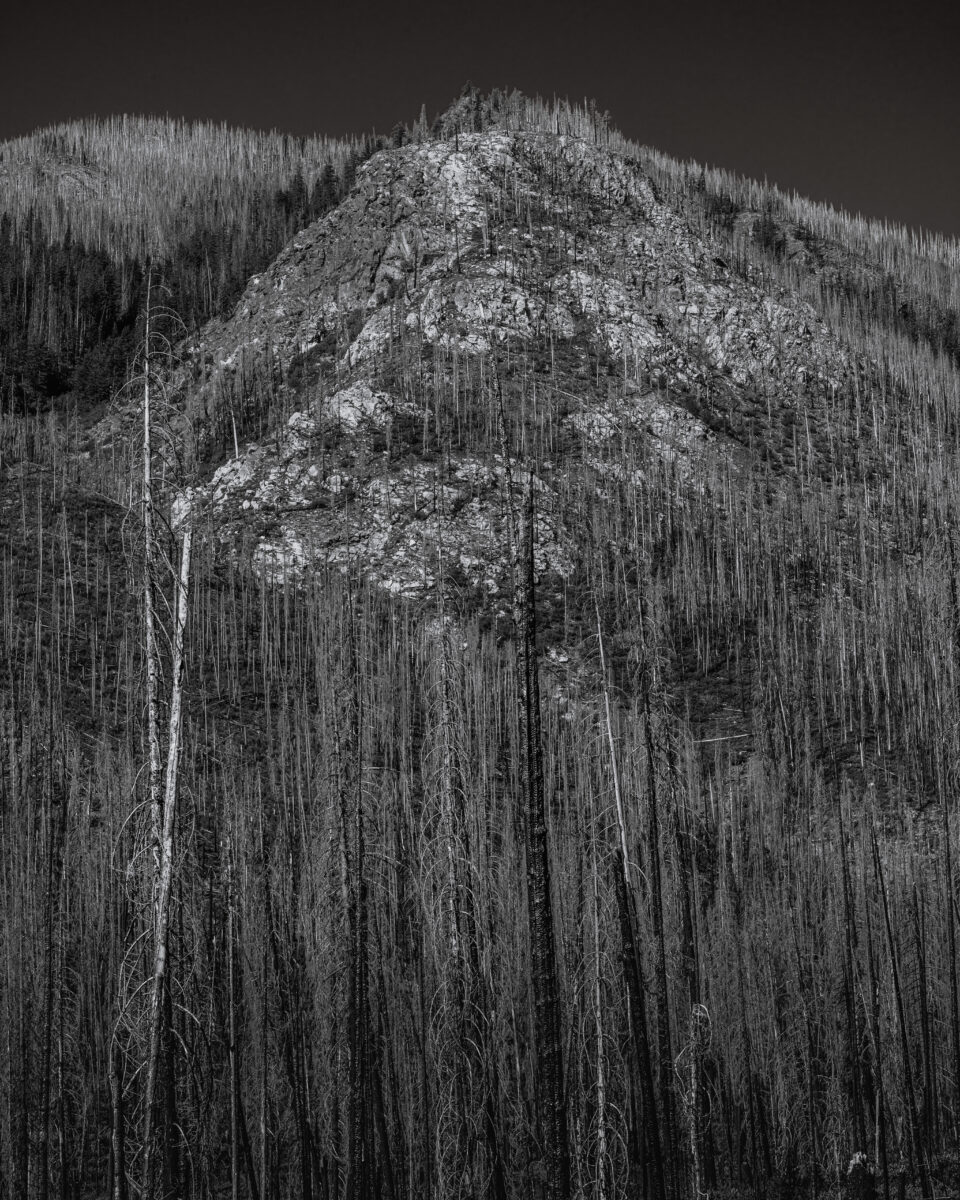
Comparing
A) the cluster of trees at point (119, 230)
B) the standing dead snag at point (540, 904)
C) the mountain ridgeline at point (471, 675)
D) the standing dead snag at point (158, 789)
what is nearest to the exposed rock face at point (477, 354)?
the mountain ridgeline at point (471, 675)

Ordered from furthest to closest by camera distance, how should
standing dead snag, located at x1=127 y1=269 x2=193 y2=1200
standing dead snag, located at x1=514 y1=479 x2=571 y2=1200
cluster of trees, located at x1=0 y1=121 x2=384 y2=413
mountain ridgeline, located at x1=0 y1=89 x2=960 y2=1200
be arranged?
cluster of trees, located at x1=0 y1=121 x2=384 y2=413
mountain ridgeline, located at x1=0 y1=89 x2=960 y2=1200
standing dead snag, located at x1=514 y1=479 x2=571 y2=1200
standing dead snag, located at x1=127 y1=269 x2=193 y2=1200

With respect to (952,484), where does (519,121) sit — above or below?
above

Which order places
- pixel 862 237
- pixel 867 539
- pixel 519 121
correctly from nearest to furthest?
pixel 867 539
pixel 519 121
pixel 862 237

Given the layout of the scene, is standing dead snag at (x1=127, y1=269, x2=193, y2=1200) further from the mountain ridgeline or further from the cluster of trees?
the cluster of trees

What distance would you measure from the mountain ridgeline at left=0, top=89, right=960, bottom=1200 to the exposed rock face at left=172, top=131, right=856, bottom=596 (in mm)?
447

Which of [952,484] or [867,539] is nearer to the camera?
[867,539]

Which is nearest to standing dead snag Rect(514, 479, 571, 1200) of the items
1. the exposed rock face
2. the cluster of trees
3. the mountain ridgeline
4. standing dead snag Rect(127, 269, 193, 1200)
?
the mountain ridgeline

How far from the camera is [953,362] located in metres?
138

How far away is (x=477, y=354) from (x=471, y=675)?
35.6 metres

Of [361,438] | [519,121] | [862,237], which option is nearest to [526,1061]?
[361,438]

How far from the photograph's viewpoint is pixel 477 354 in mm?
96812

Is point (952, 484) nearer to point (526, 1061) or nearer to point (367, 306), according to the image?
point (367, 306)

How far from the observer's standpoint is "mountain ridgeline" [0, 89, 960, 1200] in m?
21.4

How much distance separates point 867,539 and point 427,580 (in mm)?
32634
